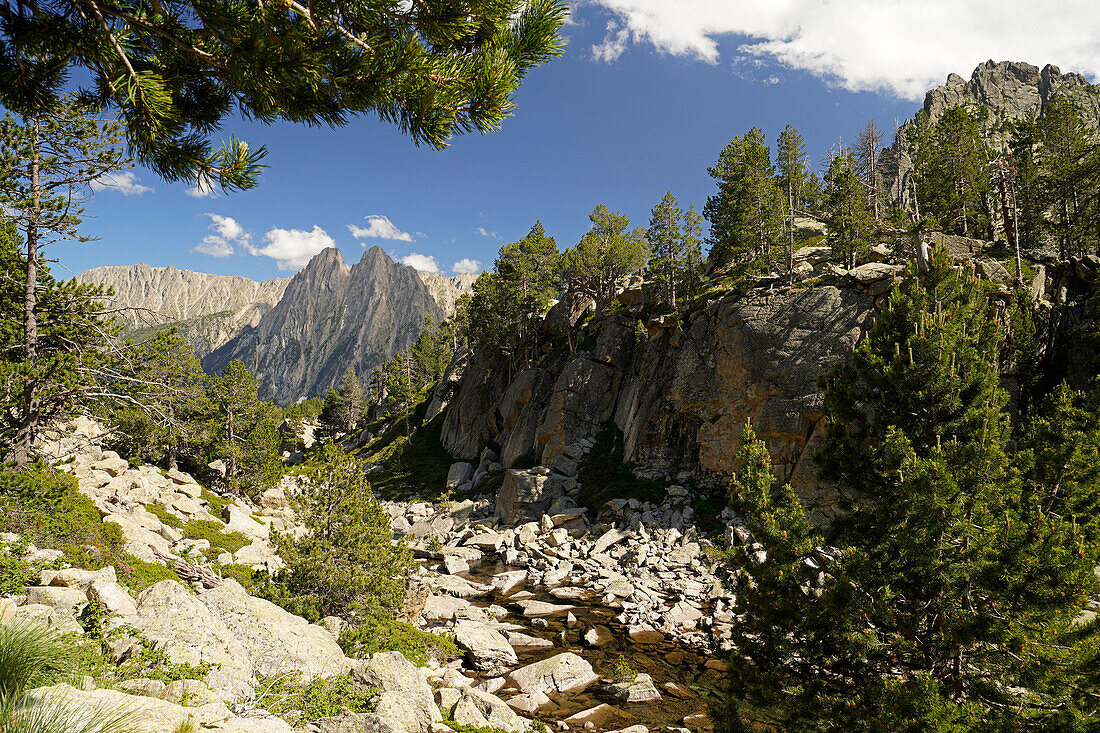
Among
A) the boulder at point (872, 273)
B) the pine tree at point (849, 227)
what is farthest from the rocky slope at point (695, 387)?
the pine tree at point (849, 227)

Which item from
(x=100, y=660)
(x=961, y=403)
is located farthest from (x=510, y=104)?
(x=961, y=403)

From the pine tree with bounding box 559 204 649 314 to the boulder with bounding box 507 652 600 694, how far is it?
40849mm

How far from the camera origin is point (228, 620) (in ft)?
31.9

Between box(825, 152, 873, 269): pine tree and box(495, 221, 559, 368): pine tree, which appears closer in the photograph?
box(825, 152, 873, 269): pine tree

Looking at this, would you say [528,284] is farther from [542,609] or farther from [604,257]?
[542,609]

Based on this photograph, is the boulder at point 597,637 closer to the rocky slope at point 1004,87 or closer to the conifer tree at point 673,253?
the conifer tree at point 673,253

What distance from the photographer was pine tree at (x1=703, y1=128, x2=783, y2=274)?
39.1m

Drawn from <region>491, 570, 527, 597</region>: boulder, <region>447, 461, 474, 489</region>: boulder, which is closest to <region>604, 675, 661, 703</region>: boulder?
<region>491, 570, 527, 597</region>: boulder

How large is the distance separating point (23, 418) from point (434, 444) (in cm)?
5539

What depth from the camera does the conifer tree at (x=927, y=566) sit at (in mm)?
6988

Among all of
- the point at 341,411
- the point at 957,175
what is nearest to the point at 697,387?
the point at 957,175

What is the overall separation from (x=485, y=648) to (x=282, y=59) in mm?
18250

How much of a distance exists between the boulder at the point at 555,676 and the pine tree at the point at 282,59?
1596cm

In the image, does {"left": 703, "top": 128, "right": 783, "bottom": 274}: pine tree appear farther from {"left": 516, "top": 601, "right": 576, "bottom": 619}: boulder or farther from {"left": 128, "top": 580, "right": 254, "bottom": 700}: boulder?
{"left": 128, "top": 580, "right": 254, "bottom": 700}: boulder
